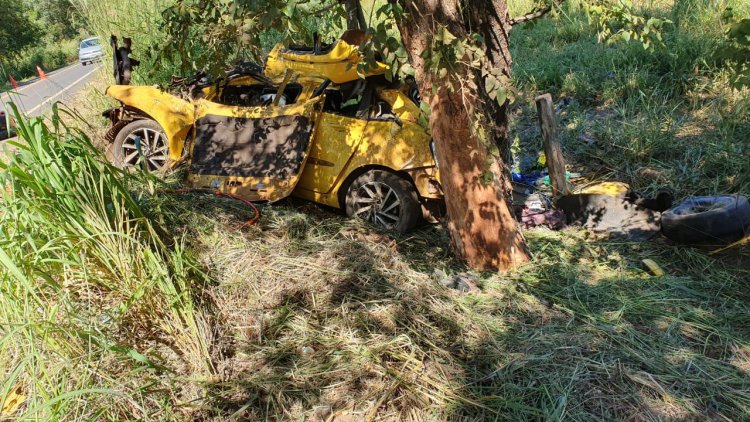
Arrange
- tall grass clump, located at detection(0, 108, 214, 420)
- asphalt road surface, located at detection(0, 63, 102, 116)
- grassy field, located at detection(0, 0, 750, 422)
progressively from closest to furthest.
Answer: tall grass clump, located at detection(0, 108, 214, 420) < grassy field, located at detection(0, 0, 750, 422) < asphalt road surface, located at detection(0, 63, 102, 116)

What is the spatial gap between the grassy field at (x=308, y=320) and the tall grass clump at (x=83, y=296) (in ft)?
0.04

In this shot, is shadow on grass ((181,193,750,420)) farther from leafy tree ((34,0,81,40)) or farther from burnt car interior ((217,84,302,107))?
leafy tree ((34,0,81,40))

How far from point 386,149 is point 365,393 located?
2777 mm

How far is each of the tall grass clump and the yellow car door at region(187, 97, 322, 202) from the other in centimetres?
219

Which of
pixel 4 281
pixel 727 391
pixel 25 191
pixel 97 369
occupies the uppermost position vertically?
pixel 25 191

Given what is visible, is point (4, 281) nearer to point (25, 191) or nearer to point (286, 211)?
point (25, 191)

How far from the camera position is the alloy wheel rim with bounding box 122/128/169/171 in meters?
5.86

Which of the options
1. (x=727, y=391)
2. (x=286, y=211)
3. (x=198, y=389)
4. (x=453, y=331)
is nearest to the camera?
(x=198, y=389)

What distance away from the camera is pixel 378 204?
16.5 ft

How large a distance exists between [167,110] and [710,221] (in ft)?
17.9

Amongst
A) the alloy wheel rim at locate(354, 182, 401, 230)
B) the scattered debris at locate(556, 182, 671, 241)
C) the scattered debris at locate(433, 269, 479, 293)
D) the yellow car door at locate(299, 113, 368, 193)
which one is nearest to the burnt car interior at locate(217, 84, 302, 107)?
the yellow car door at locate(299, 113, 368, 193)

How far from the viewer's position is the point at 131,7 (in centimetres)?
970

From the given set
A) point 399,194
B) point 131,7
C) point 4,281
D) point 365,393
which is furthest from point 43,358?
point 131,7

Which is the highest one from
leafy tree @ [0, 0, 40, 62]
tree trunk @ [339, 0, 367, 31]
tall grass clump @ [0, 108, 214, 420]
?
leafy tree @ [0, 0, 40, 62]
